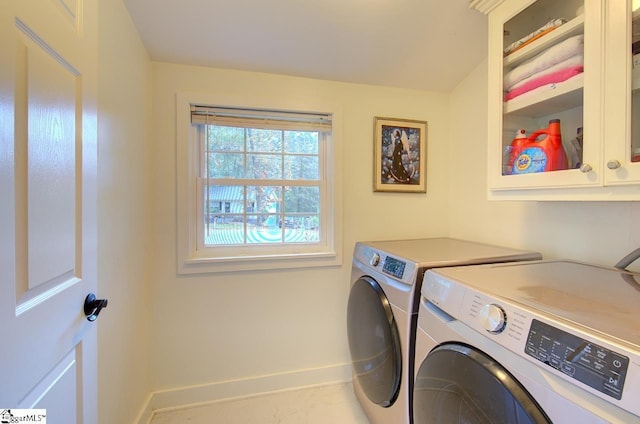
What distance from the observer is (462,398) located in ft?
2.48

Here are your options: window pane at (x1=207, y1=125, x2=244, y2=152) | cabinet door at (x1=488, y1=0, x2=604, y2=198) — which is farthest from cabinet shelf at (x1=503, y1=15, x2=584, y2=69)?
window pane at (x1=207, y1=125, x2=244, y2=152)

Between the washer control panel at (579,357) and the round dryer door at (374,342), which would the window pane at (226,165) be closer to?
the round dryer door at (374,342)

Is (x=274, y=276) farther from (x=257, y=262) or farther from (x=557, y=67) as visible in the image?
(x=557, y=67)

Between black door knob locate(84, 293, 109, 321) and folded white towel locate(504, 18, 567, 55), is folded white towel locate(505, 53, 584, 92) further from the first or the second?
black door knob locate(84, 293, 109, 321)

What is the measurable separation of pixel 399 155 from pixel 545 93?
927mm

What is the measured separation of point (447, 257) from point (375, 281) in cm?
36

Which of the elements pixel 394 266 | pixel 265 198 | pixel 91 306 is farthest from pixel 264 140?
pixel 91 306

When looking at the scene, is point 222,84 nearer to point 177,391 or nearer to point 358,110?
point 358,110

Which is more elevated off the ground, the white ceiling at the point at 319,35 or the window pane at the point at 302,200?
the white ceiling at the point at 319,35

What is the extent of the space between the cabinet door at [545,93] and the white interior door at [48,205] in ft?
5.00

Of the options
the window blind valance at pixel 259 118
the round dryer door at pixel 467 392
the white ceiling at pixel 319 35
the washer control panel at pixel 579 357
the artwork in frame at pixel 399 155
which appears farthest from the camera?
the artwork in frame at pixel 399 155

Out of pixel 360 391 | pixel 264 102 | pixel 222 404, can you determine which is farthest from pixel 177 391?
pixel 264 102

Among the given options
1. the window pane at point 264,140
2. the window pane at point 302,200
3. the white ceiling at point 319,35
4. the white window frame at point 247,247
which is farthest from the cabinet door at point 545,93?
the window pane at point 264,140

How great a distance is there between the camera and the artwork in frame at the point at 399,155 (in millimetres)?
1888
